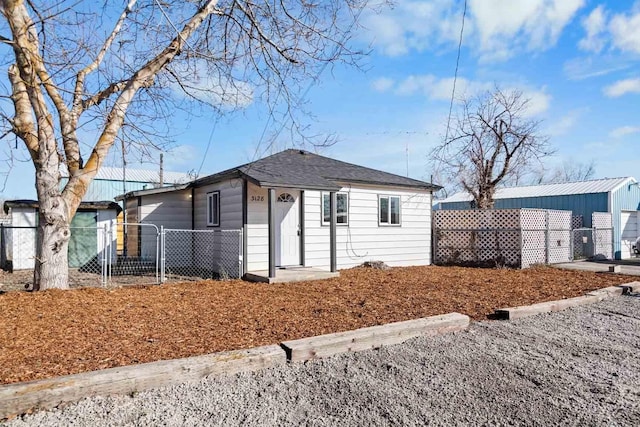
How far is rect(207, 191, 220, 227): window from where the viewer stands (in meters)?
11.4

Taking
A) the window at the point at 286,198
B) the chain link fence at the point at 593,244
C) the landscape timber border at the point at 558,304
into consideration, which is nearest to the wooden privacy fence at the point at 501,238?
the chain link fence at the point at 593,244

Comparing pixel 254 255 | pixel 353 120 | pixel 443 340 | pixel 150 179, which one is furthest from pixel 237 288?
pixel 150 179

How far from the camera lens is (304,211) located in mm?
10914

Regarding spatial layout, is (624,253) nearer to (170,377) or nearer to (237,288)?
(237,288)

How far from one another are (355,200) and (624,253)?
51.2 feet

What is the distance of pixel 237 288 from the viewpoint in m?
8.29

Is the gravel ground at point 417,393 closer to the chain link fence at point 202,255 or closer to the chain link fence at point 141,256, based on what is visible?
the chain link fence at point 202,255

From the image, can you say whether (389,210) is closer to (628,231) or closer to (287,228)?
(287,228)

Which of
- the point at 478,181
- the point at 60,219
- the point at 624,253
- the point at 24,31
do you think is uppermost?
the point at 24,31

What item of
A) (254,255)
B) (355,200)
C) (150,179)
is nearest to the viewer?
(254,255)

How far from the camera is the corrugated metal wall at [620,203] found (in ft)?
62.0

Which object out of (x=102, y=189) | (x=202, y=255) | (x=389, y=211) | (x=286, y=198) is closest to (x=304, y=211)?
(x=286, y=198)

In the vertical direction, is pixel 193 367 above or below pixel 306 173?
below

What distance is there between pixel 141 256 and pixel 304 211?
6.50 metres
